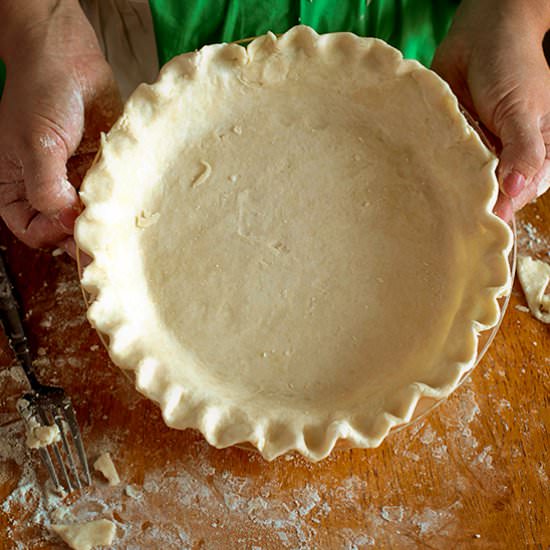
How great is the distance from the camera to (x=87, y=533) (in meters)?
1.04

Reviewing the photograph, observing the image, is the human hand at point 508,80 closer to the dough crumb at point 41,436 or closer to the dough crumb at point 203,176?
the dough crumb at point 203,176

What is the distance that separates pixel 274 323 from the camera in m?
1.02

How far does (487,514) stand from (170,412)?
552 mm

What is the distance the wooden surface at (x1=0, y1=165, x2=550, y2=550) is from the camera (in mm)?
1044

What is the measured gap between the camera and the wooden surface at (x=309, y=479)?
3.43ft

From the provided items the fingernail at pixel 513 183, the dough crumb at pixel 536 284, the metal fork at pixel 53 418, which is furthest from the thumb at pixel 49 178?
the dough crumb at pixel 536 284

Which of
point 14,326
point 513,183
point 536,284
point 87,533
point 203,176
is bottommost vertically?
point 87,533

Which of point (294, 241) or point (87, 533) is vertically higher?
point (294, 241)

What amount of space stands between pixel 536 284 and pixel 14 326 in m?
0.98

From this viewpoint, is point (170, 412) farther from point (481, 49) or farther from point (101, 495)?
point (481, 49)

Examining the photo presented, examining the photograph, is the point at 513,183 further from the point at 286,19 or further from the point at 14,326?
the point at 14,326

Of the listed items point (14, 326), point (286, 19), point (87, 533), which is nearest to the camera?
point (87, 533)

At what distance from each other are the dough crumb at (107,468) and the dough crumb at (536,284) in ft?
2.70

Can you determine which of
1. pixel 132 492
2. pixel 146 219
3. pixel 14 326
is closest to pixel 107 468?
pixel 132 492
